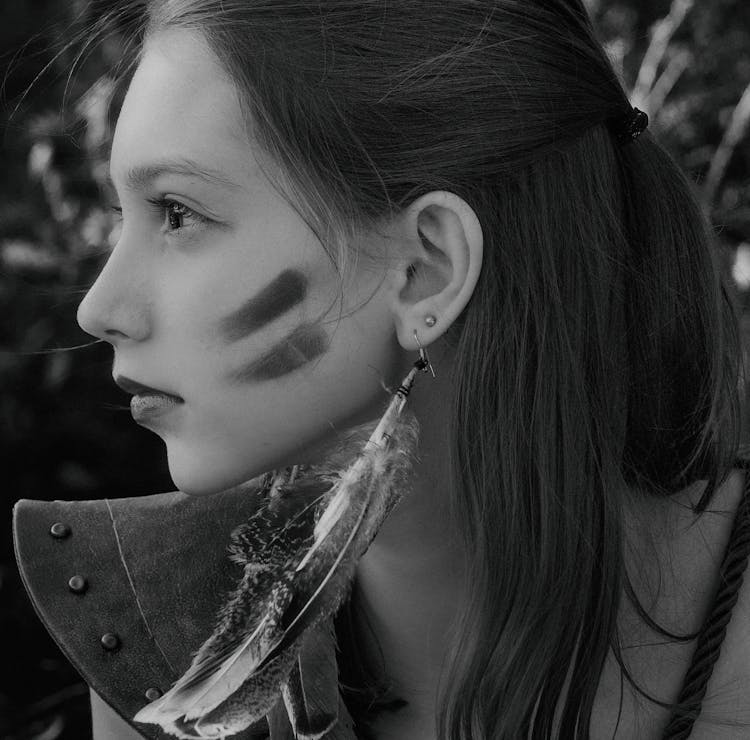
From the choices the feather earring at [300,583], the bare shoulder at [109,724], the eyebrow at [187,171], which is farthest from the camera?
the bare shoulder at [109,724]

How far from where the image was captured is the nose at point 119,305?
1337 millimetres

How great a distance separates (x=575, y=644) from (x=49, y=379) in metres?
1.68

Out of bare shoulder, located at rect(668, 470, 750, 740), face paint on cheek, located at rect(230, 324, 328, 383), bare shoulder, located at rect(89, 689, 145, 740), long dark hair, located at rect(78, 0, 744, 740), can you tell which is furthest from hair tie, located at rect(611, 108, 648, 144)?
bare shoulder, located at rect(89, 689, 145, 740)

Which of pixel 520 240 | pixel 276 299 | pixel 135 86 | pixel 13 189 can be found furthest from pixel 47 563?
pixel 13 189

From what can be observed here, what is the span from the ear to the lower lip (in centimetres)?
32

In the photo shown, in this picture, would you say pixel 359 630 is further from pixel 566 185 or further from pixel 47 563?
pixel 566 185

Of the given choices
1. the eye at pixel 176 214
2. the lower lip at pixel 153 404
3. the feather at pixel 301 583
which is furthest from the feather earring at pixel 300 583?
the eye at pixel 176 214

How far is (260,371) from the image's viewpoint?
135cm

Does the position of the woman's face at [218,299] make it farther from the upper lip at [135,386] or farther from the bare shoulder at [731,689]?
the bare shoulder at [731,689]

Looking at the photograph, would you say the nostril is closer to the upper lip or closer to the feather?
the upper lip

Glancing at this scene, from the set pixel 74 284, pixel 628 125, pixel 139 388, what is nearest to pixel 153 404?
pixel 139 388

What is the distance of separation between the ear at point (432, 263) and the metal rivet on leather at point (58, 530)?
71 centimetres

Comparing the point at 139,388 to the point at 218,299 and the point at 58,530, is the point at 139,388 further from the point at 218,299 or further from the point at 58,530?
the point at 58,530

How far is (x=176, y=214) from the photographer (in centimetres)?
135
